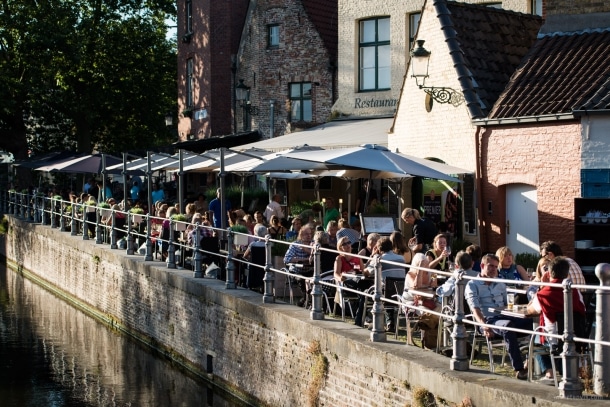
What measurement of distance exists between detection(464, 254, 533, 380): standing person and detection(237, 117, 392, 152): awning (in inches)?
497

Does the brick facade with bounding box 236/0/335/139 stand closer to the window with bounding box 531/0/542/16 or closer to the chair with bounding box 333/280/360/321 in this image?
the window with bounding box 531/0/542/16

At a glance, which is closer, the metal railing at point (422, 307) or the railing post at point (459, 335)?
the metal railing at point (422, 307)

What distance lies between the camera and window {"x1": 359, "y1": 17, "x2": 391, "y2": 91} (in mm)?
28172

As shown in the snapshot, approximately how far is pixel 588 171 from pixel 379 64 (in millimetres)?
11886

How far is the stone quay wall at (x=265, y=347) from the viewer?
9.13 meters

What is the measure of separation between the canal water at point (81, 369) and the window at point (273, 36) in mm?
13831

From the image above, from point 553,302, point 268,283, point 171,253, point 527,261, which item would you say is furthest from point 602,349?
point 171,253

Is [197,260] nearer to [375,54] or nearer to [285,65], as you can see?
[375,54]

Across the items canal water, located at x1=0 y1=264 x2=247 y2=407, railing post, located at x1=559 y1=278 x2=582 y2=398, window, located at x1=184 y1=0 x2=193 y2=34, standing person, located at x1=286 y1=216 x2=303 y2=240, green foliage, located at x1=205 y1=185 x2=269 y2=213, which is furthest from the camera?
window, located at x1=184 y1=0 x2=193 y2=34

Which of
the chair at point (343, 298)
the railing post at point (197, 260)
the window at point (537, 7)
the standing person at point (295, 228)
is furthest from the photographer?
the window at point (537, 7)

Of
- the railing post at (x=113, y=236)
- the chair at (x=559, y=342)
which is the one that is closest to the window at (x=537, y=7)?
the railing post at (x=113, y=236)

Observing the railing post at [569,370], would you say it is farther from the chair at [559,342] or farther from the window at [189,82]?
→ the window at [189,82]

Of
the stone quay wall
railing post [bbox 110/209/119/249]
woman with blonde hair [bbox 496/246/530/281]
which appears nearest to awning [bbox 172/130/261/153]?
the stone quay wall

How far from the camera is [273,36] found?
34.6 m
